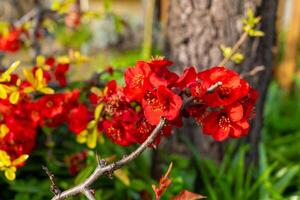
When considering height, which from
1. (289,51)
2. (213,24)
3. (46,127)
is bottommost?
(289,51)

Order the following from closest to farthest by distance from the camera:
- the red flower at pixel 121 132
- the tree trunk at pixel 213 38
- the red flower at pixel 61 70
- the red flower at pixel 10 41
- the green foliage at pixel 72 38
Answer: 1. the red flower at pixel 121 132
2. the red flower at pixel 61 70
3. the tree trunk at pixel 213 38
4. the red flower at pixel 10 41
5. the green foliage at pixel 72 38

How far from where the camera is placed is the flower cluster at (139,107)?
153cm

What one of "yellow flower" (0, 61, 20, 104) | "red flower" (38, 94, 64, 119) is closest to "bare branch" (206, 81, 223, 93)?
"yellow flower" (0, 61, 20, 104)

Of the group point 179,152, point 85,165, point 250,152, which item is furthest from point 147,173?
point 250,152

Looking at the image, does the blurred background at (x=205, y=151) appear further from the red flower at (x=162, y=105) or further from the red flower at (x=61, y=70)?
the red flower at (x=162, y=105)

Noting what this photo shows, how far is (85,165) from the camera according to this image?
248 centimetres

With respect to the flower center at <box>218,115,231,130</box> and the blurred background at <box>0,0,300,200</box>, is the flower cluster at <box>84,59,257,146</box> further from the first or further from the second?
the blurred background at <box>0,0,300,200</box>

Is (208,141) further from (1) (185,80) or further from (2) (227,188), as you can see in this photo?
(1) (185,80)

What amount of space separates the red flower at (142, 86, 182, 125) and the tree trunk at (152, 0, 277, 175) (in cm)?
121

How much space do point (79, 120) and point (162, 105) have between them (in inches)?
26.8

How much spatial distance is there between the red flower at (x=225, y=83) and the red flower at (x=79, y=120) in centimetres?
69

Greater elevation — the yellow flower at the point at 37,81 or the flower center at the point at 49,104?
the yellow flower at the point at 37,81

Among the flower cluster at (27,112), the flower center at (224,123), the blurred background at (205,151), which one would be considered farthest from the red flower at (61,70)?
the flower center at (224,123)

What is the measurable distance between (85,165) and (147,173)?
44cm
